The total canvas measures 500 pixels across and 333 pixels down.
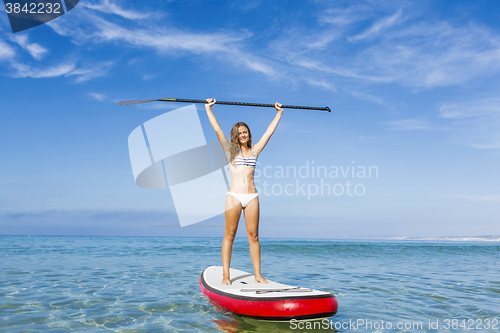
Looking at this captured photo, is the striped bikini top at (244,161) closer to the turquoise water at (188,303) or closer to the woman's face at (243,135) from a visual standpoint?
the woman's face at (243,135)

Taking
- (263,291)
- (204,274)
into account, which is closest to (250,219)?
(263,291)

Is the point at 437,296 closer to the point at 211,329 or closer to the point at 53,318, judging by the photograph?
the point at 211,329

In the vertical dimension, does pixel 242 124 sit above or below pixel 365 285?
above

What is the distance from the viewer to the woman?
17.2 ft

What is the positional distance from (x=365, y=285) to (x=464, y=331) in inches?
126

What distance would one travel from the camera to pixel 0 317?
4.71 metres

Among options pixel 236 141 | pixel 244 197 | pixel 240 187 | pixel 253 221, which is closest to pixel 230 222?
pixel 253 221

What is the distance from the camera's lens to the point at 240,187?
524 cm

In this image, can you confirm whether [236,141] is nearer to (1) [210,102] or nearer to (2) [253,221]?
(1) [210,102]

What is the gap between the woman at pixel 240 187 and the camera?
525 centimetres

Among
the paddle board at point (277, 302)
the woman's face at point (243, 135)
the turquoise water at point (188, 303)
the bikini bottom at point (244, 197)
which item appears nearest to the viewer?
the paddle board at point (277, 302)

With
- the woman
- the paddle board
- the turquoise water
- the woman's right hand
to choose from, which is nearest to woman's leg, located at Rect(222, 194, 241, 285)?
the woman

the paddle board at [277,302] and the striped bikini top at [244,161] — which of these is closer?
the paddle board at [277,302]

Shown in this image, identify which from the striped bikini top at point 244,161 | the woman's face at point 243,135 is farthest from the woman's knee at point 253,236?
the woman's face at point 243,135
